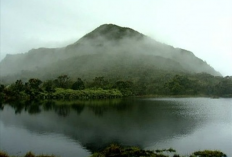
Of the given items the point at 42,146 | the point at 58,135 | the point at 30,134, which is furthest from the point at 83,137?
the point at 30,134

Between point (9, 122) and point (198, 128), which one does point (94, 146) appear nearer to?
point (198, 128)

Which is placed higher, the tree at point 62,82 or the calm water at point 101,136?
the tree at point 62,82

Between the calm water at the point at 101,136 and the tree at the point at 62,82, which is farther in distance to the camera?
the tree at the point at 62,82

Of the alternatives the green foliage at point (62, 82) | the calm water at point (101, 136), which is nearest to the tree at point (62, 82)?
the green foliage at point (62, 82)

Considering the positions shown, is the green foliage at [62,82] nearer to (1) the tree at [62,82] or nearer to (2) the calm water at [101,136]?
(1) the tree at [62,82]

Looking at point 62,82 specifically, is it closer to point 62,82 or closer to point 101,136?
point 62,82

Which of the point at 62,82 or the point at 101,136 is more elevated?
the point at 62,82

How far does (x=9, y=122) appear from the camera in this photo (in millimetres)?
62812

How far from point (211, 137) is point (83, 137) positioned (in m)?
25.0

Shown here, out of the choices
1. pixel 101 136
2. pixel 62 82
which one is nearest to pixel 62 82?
pixel 62 82

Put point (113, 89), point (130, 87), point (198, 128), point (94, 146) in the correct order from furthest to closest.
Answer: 1. point (130, 87)
2. point (113, 89)
3. point (198, 128)
4. point (94, 146)

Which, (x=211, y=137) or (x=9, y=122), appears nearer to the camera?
(x=211, y=137)

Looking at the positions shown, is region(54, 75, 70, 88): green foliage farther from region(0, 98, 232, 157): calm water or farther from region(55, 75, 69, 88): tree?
region(0, 98, 232, 157): calm water

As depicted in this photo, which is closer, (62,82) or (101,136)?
(101,136)
